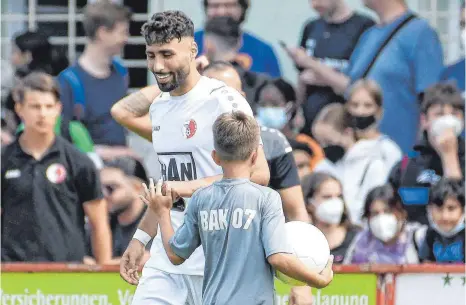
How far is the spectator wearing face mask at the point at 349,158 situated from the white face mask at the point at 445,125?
1.95 ft

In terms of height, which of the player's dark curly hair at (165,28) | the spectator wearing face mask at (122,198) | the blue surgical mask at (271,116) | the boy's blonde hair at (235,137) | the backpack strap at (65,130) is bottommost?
the spectator wearing face mask at (122,198)

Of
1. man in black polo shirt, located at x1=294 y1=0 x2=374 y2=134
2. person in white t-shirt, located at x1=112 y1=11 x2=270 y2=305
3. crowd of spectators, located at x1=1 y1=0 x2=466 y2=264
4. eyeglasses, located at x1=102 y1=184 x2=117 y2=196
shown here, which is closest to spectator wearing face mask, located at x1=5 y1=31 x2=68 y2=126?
crowd of spectators, located at x1=1 y1=0 x2=466 y2=264

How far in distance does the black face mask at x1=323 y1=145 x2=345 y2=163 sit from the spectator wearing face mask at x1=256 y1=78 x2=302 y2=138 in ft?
1.22

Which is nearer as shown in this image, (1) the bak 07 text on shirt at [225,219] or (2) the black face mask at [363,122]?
(1) the bak 07 text on shirt at [225,219]

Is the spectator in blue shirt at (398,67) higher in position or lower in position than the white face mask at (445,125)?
higher

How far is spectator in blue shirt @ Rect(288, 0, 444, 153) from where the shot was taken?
12.1m

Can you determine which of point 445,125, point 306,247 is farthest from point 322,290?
point 445,125

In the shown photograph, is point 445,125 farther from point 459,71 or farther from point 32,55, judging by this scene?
point 32,55

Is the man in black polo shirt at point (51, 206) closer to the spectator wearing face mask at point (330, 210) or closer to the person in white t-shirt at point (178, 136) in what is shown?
the spectator wearing face mask at point (330, 210)

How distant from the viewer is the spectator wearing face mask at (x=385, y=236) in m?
10.3

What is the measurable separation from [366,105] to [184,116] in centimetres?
495

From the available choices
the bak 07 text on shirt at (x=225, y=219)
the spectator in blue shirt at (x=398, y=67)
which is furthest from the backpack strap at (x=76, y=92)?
the bak 07 text on shirt at (x=225, y=219)

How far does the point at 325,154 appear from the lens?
1197 cm

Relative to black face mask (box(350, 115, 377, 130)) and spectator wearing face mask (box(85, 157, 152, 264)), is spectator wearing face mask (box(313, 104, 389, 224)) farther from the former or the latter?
spectator wearing face mask (box(85, 157, 152, 264))
